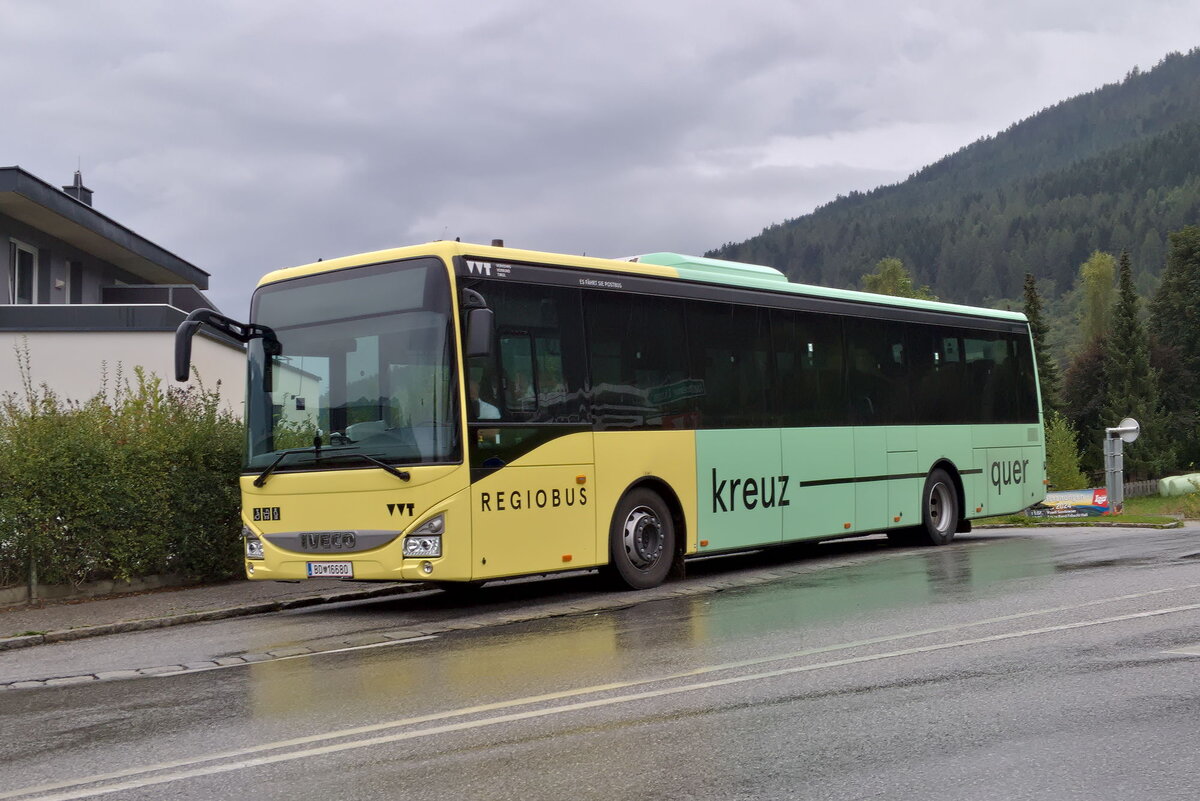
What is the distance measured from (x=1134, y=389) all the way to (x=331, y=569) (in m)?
89.0

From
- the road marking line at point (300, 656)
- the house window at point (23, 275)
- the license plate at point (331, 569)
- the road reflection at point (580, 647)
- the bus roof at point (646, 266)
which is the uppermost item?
the house window at point (23, 275)

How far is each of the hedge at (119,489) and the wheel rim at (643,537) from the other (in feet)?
15.7

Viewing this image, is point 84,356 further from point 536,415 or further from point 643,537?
point 536,415

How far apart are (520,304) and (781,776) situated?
→ 24.7 feet

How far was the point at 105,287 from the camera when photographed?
1394 inches

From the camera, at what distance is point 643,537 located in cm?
1330

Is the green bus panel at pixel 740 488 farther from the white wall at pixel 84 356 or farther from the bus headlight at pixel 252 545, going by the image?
the white wall at pixel 84 356

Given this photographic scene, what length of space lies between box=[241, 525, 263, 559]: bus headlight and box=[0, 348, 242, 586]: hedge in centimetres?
211

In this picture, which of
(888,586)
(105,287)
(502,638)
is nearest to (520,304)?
(502,638)

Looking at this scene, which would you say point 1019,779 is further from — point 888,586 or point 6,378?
point 6,378

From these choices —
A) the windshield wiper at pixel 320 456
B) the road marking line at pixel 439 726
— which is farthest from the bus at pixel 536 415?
the road marking line at pixel 439 726

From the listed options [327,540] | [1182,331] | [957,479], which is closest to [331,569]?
[327,540]

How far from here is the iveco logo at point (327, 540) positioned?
11.7 meters

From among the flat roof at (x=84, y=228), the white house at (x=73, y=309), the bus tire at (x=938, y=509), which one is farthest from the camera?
the white house at (x=73, y=309)
